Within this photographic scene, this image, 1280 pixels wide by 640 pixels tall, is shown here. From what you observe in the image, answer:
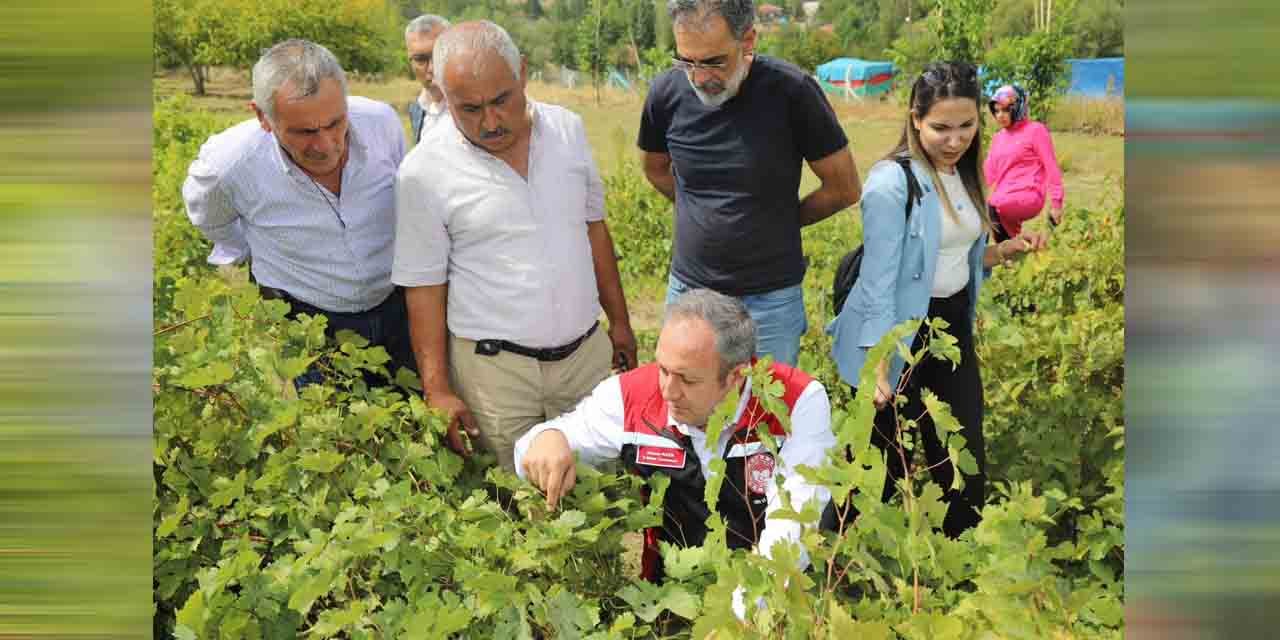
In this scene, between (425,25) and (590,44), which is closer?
(425,25)

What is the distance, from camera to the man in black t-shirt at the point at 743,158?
3010 millimetres

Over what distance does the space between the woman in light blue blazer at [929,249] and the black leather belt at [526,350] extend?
692mm

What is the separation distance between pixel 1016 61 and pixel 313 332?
11025 millimetres

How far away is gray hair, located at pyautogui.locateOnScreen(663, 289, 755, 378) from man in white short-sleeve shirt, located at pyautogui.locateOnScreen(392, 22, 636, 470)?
493mm

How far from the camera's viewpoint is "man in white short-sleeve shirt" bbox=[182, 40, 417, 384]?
115 inches

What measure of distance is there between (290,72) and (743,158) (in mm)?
1121

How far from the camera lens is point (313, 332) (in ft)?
8.49

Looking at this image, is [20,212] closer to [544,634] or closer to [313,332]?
[544,634]

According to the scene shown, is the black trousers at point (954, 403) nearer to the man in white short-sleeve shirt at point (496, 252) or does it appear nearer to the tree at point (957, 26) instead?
the man in white short-sleeve shirt at point (496, 252)

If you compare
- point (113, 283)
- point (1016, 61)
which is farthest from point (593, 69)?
point (113, 283)

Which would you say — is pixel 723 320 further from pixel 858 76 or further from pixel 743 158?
pixel 858 76

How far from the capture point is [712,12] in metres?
2.94

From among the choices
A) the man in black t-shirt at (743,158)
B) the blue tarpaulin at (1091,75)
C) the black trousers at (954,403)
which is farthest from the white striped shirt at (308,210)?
the blue tarpaulin at (1091,75)

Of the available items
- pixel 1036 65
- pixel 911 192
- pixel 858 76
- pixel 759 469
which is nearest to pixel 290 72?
pixel 759 469
